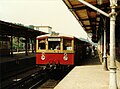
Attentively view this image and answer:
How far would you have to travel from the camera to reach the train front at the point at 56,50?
1614cm

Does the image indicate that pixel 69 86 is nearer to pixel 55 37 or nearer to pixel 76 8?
pixel 76 8

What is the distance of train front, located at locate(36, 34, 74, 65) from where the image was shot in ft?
53.0

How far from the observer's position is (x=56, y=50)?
16203mm

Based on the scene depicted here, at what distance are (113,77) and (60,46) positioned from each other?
8.64 m

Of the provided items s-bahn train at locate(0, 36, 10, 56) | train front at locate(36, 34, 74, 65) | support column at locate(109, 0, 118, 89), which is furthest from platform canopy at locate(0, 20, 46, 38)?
support column at locate(109, 0, 118, 89)

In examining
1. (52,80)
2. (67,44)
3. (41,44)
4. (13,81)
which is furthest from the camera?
(52,80)

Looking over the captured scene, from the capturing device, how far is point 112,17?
7590 mm

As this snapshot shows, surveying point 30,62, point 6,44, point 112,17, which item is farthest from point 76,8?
point 6,44

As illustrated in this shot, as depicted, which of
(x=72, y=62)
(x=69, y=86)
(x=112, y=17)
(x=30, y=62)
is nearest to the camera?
(x=112, y=17)

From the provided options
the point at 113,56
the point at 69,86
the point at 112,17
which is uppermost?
the point at 112,17

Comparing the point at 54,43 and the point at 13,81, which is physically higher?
the point at 54,43

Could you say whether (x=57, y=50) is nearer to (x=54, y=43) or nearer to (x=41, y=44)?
(x=54, y=43)

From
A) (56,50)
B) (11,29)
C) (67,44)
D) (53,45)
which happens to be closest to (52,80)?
(56,50)

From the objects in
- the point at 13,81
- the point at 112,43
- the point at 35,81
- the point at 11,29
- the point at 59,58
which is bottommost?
the point at 35,81
